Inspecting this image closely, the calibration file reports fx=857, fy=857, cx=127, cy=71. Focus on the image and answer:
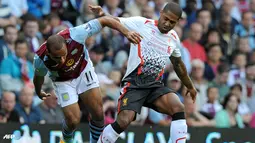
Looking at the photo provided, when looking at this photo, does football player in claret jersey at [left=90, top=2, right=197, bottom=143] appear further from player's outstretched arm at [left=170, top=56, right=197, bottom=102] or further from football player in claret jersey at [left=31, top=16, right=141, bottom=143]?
football player in claret jersey at [left=31, top=16, right=141, bottom=143]

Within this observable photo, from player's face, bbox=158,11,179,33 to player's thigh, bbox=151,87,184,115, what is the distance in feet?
2.96

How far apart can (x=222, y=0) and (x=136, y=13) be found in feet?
9.36

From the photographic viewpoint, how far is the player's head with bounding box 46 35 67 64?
11.9 metres

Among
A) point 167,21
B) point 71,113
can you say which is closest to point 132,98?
point 71,113

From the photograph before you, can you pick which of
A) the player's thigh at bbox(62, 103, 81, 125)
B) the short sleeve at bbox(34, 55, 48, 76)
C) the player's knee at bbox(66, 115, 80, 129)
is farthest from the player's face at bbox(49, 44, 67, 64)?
the player's knee at bbox(66, 115, 80, 129)

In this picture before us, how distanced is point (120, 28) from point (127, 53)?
6.05 m

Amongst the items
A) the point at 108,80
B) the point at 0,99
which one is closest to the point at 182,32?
the point at 108,80

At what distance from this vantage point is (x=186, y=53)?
18453mm

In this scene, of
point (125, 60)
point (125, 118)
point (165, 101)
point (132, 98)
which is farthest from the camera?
point (125, 60)

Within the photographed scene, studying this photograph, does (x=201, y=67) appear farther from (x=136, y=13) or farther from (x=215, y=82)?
(x=136, y=13)

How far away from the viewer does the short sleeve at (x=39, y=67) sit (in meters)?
12.4

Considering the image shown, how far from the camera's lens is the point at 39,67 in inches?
491

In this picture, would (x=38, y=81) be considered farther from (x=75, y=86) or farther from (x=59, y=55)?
(x=59, y=55)

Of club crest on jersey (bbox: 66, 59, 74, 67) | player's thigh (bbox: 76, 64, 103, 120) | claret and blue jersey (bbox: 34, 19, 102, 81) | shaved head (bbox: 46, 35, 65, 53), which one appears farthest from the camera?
player's thigh (bbox: 76, 64, 103, 120)
